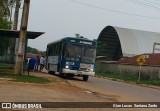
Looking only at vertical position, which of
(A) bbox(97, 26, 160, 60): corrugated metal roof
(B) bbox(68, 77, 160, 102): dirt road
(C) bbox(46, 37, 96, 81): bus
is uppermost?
(A) bbox(97, 26, 160, 60): corrugated metal roof

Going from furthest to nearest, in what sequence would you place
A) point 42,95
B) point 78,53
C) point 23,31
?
point 78,53
point 23,31
point 42,95

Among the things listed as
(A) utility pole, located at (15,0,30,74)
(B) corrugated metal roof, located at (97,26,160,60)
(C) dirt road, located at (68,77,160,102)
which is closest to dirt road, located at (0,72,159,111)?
(C) dirt road, located at (68,77,160,102)

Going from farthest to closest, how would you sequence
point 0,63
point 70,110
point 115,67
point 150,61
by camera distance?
point 115,67 < point 150,61 < point 0,63 < point 70,110

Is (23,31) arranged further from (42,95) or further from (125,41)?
(125,41)

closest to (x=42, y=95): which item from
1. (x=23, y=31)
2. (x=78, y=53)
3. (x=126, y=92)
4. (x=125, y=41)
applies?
(x=126, y=92)

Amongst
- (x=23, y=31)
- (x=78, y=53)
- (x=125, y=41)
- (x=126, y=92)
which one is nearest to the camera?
(x=126, y=92)

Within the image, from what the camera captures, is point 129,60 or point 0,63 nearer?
point 0,63

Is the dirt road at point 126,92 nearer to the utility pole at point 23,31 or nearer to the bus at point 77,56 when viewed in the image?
the bus at point 77,56

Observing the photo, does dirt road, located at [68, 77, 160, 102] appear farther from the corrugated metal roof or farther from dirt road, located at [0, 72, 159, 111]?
the corrugated metal roof

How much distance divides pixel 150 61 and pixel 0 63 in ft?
57.0

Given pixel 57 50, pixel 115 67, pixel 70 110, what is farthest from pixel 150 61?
pixel 70 110

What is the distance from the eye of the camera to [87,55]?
101 ft

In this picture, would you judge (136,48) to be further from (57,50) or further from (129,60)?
(57,50)

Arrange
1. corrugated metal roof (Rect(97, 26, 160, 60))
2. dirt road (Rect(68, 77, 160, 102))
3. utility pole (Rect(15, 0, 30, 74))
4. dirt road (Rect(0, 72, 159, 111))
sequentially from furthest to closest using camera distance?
corrugated metal roof (Rect(97, 26, 160, 60)) → utility pole (Rect(15, 0, 30, 74)) → dirt road (Rect(68, 77, 160, 102)) → dirt road (Rect(0, 72, 159, 111))
